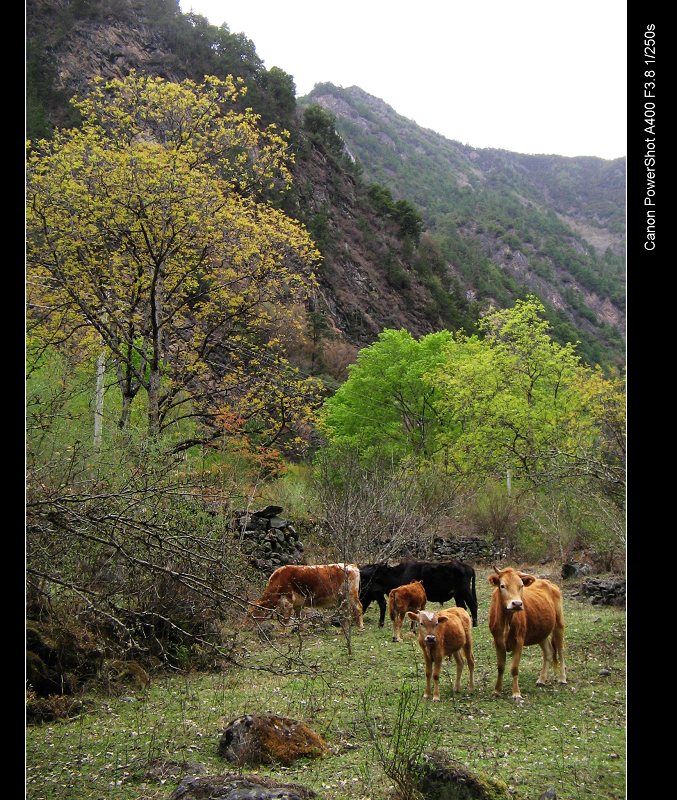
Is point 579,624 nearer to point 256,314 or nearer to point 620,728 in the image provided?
point 620,728

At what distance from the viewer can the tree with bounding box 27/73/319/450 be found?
462 inches

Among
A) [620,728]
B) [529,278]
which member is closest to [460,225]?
[529,278]

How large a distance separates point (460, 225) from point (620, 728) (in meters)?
119

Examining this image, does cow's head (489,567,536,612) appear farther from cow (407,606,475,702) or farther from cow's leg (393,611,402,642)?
cow's leg (393,611,402,642)

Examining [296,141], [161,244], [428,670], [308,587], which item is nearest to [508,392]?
[308,587]

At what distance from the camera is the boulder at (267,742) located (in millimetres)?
5188

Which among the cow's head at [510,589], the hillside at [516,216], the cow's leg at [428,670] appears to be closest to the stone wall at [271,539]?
the cow's leg at [428,670]

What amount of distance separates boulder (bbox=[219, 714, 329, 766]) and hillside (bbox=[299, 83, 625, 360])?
50870mm

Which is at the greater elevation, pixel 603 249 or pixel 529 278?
pixel 603 249

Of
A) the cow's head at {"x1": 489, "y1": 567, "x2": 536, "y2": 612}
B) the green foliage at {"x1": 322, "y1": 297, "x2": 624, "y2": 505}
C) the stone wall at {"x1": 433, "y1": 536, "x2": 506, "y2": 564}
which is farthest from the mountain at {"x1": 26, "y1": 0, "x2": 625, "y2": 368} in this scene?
the cow's head at {"x1": 489, "y1": 567, "x2": 536, "y2": 612}

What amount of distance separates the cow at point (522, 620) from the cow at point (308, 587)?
3791 millimetres

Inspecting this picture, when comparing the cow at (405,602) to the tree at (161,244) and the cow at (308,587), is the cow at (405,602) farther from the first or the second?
the tree at (161,244)

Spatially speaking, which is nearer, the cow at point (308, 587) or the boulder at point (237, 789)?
the boulder at point (237, 789)

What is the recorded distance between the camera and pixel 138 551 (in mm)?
5625
